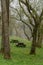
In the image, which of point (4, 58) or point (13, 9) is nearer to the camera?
point (4, 58)

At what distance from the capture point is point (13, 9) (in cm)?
2264

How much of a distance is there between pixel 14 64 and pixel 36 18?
6.18 m

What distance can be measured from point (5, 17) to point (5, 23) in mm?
385

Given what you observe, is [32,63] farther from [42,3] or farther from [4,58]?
[42,3]

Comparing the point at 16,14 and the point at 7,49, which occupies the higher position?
the point at 16,14

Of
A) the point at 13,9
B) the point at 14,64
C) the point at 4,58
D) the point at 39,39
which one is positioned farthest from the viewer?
the point at 39,39

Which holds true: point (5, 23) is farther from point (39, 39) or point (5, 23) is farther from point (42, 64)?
point (39, 39)

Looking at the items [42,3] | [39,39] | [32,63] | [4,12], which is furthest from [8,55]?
[39,39]

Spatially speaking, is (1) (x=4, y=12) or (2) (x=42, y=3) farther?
(2) (x=42, y=3)

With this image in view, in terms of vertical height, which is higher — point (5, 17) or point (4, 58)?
point (5, 17)

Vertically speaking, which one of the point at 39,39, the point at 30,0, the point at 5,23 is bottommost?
the point at 39,39

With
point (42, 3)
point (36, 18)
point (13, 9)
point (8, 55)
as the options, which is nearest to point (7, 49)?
point (8, 55)

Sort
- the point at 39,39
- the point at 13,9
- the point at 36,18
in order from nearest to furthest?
the point at 36,18, the point at 13,9, the point at 39,39

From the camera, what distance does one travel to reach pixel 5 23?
15398 mm
